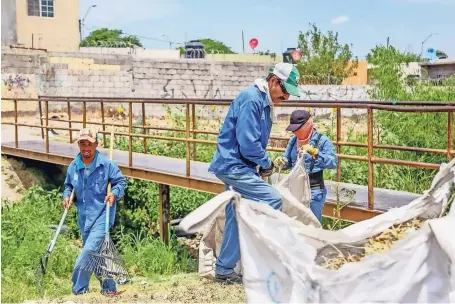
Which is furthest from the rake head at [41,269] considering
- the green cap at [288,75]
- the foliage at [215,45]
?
the foliage at [215,45]

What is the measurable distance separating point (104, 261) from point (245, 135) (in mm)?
1537

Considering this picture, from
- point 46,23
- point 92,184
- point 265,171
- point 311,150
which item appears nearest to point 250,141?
point 265,171

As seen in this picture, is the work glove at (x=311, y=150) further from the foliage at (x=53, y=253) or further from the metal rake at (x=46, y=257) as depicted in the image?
the foliage at (x=53, y=253)

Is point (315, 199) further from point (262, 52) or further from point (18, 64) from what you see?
point (262, 52)

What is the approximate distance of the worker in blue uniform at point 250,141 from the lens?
4.15 m

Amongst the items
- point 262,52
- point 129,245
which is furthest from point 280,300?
point 262,52

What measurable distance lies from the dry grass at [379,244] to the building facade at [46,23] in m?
24.6

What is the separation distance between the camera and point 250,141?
13.6 feet

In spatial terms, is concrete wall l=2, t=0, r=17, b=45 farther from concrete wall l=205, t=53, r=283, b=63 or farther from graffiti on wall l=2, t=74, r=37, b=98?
concrete wall l=205, t=53, r=283, b=63

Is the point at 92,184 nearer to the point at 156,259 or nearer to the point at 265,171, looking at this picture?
the point at 265,171

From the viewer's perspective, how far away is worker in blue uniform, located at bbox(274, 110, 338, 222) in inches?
190

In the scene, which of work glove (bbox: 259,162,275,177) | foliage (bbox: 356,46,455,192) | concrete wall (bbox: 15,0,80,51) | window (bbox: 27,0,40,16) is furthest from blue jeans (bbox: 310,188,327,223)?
window (bbox: 27,0,40,16)

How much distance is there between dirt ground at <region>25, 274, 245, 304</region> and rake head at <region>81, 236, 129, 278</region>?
17 cm

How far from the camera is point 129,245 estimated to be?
7.94 m
